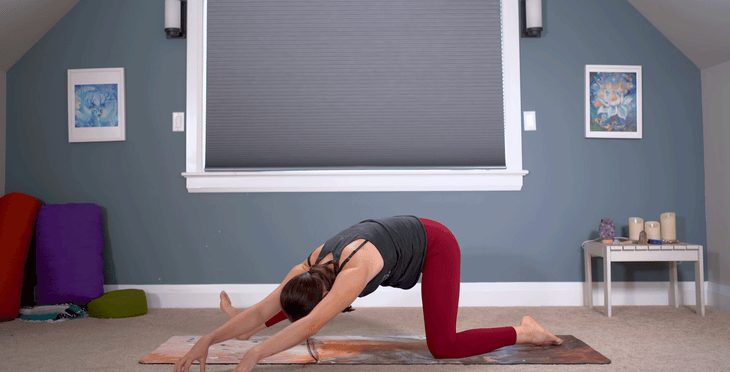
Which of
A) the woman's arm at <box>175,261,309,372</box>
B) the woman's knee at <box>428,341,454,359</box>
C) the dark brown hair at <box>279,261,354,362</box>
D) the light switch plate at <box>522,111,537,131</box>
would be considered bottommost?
the woman's knee at <box>428,341,454,359</box>

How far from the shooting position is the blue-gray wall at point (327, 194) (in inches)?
130

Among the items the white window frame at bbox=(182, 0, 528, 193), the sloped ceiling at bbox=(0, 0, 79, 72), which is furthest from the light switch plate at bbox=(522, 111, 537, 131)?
the sloped ceiling at bbox=(0, 0, 79, 72)

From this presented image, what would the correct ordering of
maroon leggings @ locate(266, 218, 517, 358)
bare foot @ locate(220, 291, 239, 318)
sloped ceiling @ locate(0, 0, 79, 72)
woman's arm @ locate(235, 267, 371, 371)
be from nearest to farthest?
1. woman's arm @ locate(235, 267, 371, 371)
2. maroon leggings @ locate(266, 218, 517, 358)
3. bare foot @ locate(220, 291, 239, 318)
4. sloped ceiling @ locate(0, 0, 79, 72)

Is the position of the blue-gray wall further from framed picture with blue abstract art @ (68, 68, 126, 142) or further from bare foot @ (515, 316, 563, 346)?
bare foot @ (515, 316, 563, 346)

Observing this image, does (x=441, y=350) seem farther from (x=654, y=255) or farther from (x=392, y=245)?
(x=654, y=255)

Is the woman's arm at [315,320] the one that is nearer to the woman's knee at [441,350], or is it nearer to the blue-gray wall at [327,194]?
the woman's knee at [441,350]

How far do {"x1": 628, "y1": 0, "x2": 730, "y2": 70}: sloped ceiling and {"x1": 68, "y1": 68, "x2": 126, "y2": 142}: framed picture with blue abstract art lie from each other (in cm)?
380

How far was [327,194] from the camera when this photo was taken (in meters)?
3.31

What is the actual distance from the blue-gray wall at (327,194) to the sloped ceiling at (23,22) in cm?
6

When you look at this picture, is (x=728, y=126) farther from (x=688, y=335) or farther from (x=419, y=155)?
(x=419, y=155)

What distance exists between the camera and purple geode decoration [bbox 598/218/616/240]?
10.1ft

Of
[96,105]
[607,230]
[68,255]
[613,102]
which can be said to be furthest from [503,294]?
[96,105]

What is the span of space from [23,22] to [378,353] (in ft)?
10.5

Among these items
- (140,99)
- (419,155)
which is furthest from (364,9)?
(140,99)
